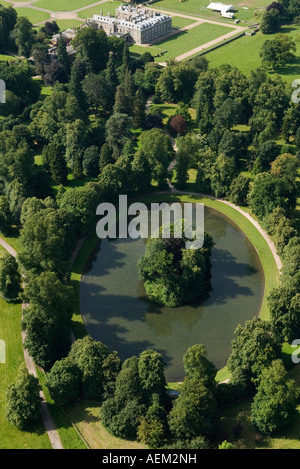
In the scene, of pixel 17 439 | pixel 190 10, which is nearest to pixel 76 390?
pixel 17 439

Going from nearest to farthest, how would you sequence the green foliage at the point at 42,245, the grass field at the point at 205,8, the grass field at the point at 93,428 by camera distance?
the grass field at the point at 93,428 → the green foliage at the point at 42,245 → the grass field at the point at 205,8

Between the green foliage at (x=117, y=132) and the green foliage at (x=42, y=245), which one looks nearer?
the green foliage at (x=42, y=245)

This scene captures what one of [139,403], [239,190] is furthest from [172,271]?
[239,190]

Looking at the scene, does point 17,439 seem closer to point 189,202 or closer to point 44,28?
point 189,202

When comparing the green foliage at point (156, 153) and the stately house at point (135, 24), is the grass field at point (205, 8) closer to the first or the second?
the stately house at point (135, 24)

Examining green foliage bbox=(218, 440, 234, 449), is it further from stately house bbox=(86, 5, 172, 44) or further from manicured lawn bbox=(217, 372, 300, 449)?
stately house bbox=(86, 5, 172, 44)

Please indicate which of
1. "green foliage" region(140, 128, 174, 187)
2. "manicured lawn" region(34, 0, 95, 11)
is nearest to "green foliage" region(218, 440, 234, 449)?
"green foliage" region(140, 128, 174, 187)

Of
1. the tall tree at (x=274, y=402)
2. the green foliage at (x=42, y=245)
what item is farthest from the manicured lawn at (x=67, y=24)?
the tall tree at (x=274, y=402)
